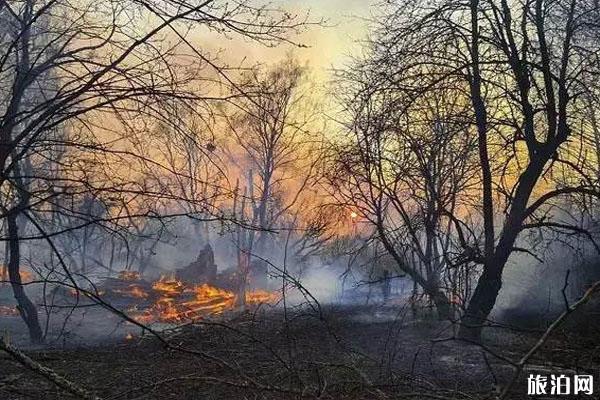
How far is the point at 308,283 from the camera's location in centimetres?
3556

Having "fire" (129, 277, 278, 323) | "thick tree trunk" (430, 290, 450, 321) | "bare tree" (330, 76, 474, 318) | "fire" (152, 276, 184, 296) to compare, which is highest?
"bare tree" (330, 76, 474, 318)

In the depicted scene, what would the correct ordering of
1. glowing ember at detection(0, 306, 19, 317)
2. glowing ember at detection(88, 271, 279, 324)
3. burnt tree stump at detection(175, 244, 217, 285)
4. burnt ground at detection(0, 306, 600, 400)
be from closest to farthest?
burnt ground at detection(0, 306, 600, 400) → glowing ember at detection(0, 306, 19, 317) → glowing ember at detection(88, 271, 279, 324) → burnt tree stump at detection(175, 244, 217, 285)

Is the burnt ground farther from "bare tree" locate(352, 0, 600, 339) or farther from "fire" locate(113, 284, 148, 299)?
"fire" locate(113, 284, 148, 299)

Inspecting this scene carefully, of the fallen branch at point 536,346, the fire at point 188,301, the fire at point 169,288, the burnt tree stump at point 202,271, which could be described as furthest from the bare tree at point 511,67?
the burnt tree stump at point 202,271

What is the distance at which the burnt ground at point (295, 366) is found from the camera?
14.0 ft

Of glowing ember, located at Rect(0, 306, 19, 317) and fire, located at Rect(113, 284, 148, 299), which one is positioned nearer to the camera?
glowing ember, located at Rect(0, 306, 19, 317)

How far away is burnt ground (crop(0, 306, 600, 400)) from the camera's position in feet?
14.0

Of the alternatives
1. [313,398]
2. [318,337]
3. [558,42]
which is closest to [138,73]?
[313,398]

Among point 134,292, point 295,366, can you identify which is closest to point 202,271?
point 134,292

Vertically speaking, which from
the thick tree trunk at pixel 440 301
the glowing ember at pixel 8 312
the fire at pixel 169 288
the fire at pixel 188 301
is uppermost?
the thick tree trunk at pixel 440 301

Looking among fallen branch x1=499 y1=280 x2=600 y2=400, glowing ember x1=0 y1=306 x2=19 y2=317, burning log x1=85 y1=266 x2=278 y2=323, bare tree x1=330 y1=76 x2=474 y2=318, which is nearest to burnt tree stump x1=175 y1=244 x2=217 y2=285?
burning log x1=85 y1=266 x2=278 y2=323

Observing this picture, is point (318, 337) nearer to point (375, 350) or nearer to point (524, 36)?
point (375, 350)

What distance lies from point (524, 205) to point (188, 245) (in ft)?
141

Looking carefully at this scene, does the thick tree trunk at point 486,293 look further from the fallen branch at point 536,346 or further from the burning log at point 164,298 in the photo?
the burning log at point 164,298
